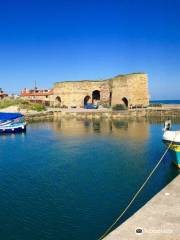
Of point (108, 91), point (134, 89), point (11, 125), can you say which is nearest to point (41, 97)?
point (108, 91)

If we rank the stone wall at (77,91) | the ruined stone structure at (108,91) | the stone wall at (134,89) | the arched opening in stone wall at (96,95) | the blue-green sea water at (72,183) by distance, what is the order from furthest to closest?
the arched opening in stone wall at (96,95)
the stone wall at (77,91)
the ruined stone structure at (108,91)
the stone wall at (134,89)
the blue-green sea water at (72,183)

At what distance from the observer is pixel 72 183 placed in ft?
53.3

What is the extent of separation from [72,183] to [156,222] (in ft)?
25.3

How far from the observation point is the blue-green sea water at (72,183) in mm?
11242

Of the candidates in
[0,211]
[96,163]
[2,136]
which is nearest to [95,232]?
[0,211]

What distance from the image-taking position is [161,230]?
28.1ft

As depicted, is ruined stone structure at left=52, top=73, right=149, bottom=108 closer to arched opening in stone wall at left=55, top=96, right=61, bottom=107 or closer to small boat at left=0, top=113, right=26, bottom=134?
→ arched opening in stone wall at left=55, top=96, right=61, bottom=107

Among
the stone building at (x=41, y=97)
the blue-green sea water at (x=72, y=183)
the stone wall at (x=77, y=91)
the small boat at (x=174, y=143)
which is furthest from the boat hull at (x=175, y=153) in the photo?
the stone building at (x=41, y=97)

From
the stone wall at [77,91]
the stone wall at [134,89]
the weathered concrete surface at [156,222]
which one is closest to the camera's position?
the weathered concrete surface at [156,222]

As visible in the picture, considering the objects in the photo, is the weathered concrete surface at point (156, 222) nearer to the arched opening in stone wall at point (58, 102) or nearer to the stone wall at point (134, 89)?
the stone wall at point (134, 89)

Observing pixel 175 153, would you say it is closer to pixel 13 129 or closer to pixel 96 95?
pixel 13 129

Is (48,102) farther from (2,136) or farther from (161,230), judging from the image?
(161,230)

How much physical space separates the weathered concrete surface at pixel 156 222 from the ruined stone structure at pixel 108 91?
152 feet

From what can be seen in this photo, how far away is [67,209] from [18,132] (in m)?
26.5
